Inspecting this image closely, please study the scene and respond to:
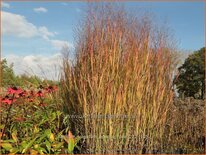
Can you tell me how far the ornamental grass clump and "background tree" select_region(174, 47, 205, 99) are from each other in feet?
37.1

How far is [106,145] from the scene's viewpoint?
151 inches

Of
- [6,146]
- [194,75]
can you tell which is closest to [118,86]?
[6,146]

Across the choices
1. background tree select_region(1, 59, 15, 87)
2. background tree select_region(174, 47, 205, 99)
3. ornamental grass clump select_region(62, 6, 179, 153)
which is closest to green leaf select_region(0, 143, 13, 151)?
ornamental grass clump select_region(62, 6, 179, 153)

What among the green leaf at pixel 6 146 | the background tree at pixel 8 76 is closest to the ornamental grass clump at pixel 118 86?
the green leaf at pixel 6 146

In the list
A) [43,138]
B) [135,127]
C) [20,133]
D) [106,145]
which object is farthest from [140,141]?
[20,133]

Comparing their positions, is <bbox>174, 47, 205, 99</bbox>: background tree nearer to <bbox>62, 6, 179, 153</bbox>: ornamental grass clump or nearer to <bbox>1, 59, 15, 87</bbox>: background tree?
<bbox>1, 59, 15, 87</bbox>: background tree

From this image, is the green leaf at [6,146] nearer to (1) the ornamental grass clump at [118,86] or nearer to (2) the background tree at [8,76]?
(1) the ornamental grass clump at [118,86]

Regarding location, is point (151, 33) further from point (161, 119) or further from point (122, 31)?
point (161, 119)

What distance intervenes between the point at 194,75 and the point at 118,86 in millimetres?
13019

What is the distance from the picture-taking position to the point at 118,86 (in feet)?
13.2

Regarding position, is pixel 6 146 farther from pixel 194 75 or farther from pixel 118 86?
pixel 194 75

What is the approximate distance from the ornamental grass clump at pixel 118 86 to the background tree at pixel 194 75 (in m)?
11.3

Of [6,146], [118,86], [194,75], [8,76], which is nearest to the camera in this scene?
[6,146]

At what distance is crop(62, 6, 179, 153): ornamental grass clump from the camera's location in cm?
387
